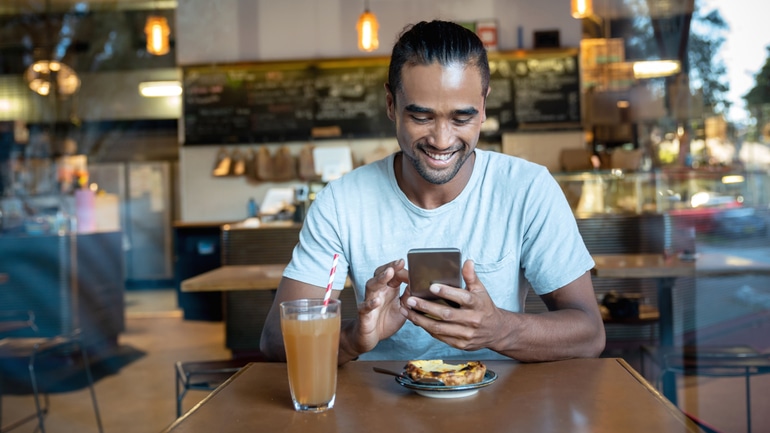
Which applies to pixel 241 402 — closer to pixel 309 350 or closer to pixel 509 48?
pixel 309 350

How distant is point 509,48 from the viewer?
6.52 meters

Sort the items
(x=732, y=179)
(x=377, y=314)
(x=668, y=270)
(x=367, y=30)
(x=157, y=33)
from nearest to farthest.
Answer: (x=377, y=314)
(x=668, y=270)
(x=732, y=179)
(x=367, y=30)
(x=157, y=33)

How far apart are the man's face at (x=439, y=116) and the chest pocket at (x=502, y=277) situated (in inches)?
7.6

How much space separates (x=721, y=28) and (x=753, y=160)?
0.89m

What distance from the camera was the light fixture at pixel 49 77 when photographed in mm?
6742

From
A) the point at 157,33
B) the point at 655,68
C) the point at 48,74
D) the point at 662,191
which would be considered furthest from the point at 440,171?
the point at 48,74

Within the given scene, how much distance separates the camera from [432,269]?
1.15 meters

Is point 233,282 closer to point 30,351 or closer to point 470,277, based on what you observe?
point 30,351

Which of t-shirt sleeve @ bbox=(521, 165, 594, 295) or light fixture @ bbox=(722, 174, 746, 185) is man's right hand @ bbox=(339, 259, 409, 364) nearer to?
t-shirt sleeve @ bbox=(521, 165, 594, 295)

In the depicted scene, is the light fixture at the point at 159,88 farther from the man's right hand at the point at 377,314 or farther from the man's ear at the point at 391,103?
the man's right hand at the point at 377,314

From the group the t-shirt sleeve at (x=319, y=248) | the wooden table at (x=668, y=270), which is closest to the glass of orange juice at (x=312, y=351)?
the t-shirt sleeve at (x=319, y=248)

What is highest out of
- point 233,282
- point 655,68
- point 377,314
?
point 655,68

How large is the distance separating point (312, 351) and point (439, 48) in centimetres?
65

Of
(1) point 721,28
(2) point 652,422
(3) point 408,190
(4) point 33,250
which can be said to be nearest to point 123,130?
(4) point 33,250
